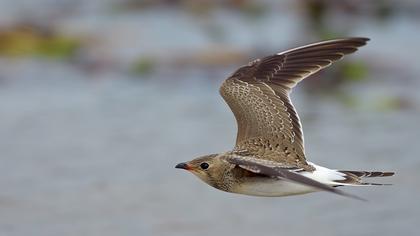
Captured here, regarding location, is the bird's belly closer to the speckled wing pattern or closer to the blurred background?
the speckled wing pattern

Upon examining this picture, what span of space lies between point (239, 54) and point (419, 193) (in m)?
4.39

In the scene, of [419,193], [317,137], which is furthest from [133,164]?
[419,193]

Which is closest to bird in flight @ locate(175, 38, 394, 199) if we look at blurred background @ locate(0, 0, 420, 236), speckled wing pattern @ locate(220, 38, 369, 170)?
speckled wing pattern @ locate(220, 38, 369, 170)

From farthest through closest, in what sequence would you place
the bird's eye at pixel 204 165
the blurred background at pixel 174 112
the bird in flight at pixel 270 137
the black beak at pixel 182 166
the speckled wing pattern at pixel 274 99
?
the blurred background at pixel 174 112
the speckled wing pattern at pixel 274 99
the bird's eye at pixel 204 165
the black beak at pixel 182 166
the bird in flight at pixel 270 137

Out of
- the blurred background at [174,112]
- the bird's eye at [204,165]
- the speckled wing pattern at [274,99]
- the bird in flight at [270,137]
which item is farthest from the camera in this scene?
the blurred background at [174,112]

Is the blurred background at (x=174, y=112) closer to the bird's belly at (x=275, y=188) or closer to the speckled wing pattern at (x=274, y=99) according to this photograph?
the speckled wing pattern at (x=274, y=99)

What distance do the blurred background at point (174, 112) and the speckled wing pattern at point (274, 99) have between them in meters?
1.92

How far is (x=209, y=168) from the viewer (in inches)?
291

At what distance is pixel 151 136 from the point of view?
40.3ft

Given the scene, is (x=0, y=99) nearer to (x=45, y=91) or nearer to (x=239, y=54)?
(x=45, y=91)

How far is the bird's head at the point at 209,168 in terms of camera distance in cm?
736

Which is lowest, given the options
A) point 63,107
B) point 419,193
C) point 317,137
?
point 419,193

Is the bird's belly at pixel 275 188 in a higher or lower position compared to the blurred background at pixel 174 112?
lower

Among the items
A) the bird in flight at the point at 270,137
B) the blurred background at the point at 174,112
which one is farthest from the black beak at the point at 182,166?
the blurred background at the point at 174,112
